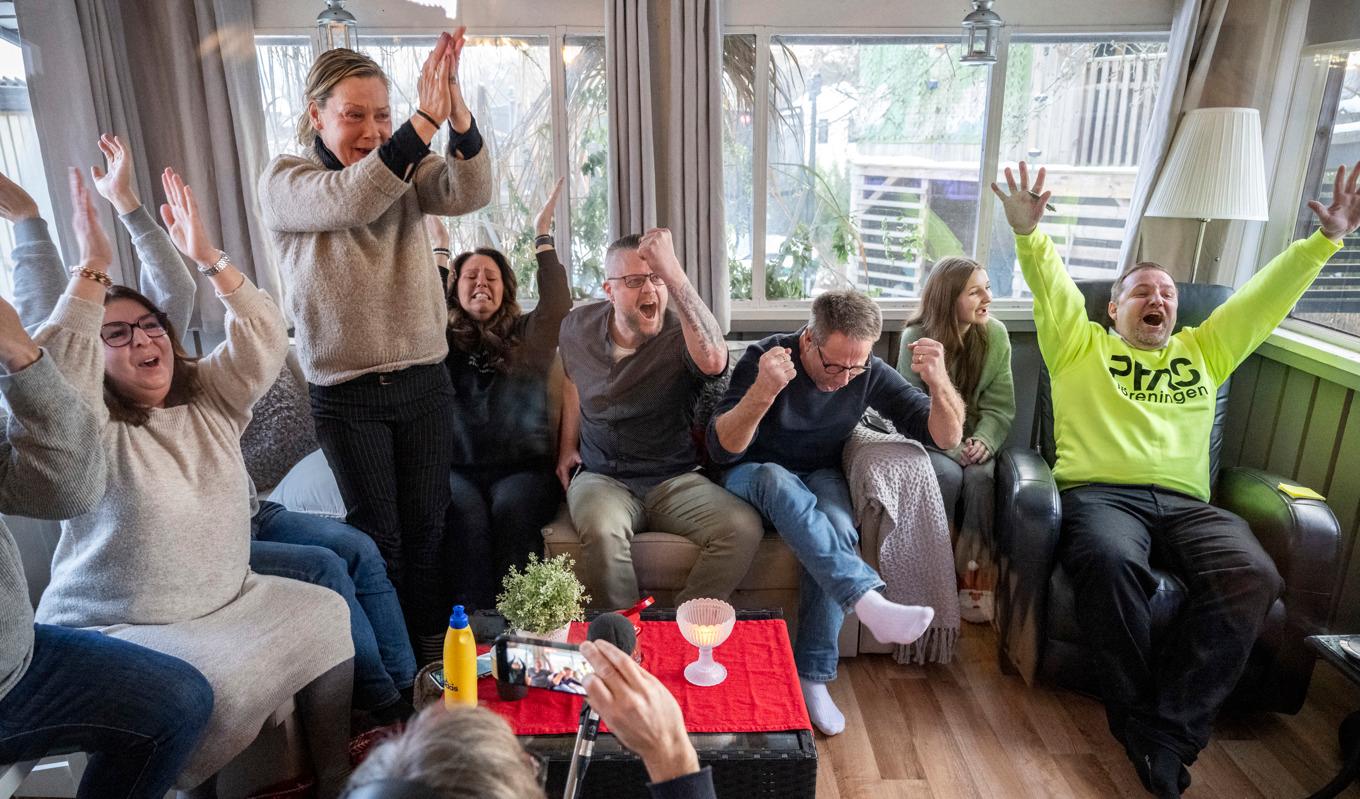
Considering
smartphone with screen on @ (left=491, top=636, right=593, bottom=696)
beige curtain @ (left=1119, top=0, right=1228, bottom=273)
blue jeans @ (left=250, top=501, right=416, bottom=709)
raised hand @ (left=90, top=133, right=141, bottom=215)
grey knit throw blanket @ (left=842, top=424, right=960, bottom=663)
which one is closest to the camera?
smartphone with screen on @ (left=491, top=636, right=593, bottom=696)

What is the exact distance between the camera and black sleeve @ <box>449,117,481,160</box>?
1888 millimetres

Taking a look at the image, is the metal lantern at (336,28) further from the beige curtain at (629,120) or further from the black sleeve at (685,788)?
the black sleeve at (685,788)

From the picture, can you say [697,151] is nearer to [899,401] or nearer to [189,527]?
[899,401]

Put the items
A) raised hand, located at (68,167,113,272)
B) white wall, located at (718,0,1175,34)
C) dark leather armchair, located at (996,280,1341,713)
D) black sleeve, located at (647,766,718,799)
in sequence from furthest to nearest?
1. white wall, located at (718,0,1175,34)
2. dark leather armchair, located at (996,280,1341,713)
3. raised hand, located at (68,167,113,272)
4. black sleeve, located at (647,766,718,799)

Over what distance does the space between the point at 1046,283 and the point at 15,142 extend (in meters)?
3.41

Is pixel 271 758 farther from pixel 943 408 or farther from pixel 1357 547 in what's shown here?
pixel 1357 547

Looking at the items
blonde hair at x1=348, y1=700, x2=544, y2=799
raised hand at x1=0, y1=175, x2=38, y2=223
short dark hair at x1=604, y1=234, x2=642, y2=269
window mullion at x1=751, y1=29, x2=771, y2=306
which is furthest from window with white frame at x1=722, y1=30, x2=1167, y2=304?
blonde hair at x1=348, y1=700, x2=544, y2=799

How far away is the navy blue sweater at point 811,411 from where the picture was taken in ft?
7.97

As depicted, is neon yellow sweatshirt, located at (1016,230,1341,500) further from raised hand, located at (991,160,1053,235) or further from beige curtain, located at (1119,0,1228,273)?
beige curtain, located at (1119,0,1228,273)

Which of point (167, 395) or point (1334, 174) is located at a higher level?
point (1334, 174)

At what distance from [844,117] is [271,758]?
282cm

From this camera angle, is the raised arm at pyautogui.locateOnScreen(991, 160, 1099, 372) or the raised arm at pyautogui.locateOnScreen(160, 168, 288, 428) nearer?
the raised arm at pyautogui.locateOnScreen(160, 168, 288, 428)

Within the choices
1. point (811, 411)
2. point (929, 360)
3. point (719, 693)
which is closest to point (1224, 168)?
point (929, 360)

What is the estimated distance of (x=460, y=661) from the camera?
1.59m
